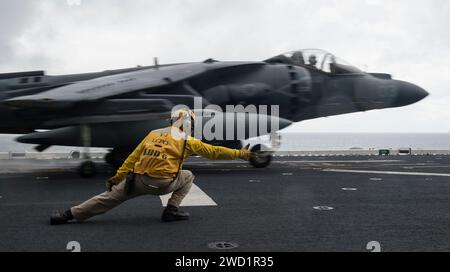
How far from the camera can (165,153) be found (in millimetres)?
5938

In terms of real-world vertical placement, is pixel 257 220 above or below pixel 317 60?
below

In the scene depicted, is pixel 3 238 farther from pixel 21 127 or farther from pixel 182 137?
pixel 21 127

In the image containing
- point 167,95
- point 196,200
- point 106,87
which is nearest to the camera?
point 196,200

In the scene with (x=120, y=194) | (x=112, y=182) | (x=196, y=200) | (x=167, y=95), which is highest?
(x=167, y=95)

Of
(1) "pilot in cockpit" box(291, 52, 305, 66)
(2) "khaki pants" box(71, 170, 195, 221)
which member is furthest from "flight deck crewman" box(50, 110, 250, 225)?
(1) "pilot in cockpit" box(291, 52, 305, 66)

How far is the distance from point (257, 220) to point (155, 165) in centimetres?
172

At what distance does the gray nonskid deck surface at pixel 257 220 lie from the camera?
5031 mm

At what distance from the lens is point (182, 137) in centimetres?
605

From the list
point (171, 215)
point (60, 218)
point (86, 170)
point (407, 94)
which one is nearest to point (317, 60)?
point (407, 94)

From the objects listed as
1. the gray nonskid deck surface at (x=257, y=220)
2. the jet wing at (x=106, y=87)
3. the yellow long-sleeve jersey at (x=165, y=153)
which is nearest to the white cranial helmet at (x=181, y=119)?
the yellow long-sleeve jersey at (x=165, y=153)

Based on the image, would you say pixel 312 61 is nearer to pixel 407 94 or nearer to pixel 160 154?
pixel 407 94

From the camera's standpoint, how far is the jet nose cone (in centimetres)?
1672

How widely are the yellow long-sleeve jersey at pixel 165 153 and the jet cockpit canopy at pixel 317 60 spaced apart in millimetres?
10596
